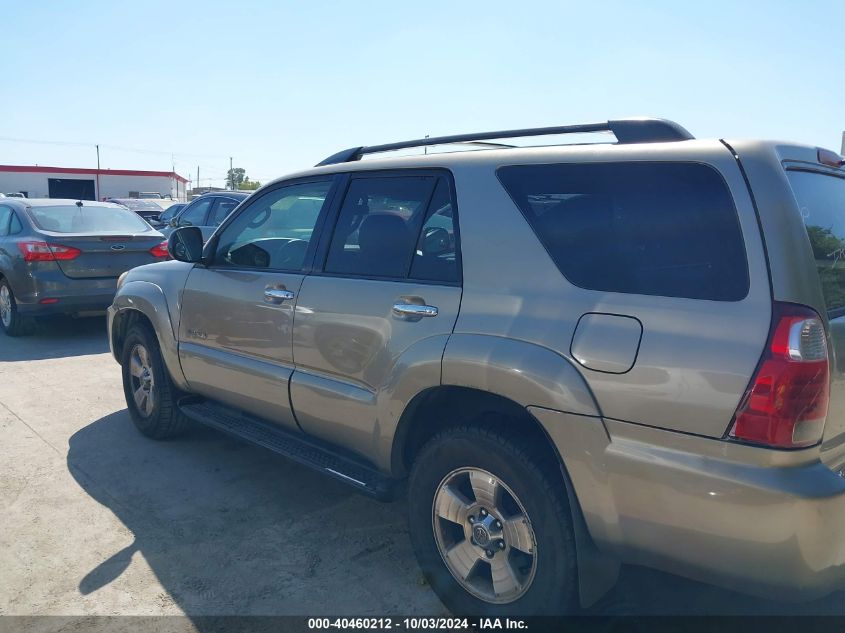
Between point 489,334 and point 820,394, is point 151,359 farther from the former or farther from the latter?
point 820,394

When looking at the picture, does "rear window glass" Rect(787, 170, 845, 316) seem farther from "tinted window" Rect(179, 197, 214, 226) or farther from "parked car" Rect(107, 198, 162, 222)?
"parked car" Rect(107, 198, 162, 222)

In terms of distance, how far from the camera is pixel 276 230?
4.10 metres

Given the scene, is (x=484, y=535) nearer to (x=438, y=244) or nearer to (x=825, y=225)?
(x=438, y=244)

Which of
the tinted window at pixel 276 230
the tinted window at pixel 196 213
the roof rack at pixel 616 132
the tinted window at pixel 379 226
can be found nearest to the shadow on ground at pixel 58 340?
the tinted window at pixel 196 213

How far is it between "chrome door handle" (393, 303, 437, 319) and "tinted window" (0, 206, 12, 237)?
24.6ft

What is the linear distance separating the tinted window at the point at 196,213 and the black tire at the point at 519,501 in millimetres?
10400

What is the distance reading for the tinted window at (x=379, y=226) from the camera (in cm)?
318

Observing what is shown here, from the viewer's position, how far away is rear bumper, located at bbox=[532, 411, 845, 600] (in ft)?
6.74

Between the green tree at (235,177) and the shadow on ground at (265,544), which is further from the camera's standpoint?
the green tree at (235,177)

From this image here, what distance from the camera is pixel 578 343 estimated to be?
2373 mm

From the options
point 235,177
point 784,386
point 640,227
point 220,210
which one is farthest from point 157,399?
point 235,177

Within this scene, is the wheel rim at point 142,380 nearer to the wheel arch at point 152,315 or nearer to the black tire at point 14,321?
the wheel arch at point 152,315

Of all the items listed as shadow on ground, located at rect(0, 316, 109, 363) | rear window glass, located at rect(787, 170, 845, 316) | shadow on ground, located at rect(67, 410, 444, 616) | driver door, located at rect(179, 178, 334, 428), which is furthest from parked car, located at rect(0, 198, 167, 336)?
rear window glass, located at rect(787, 170, 845, 316)

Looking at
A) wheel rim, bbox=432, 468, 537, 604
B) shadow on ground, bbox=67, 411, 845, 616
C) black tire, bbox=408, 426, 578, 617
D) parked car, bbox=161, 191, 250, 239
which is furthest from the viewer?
parked car, bbox=161, 191, 250, 239
